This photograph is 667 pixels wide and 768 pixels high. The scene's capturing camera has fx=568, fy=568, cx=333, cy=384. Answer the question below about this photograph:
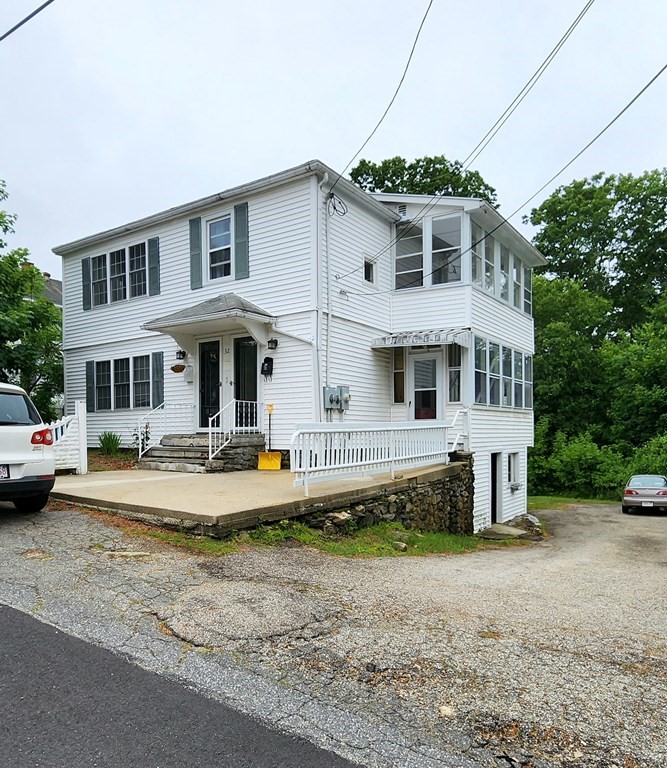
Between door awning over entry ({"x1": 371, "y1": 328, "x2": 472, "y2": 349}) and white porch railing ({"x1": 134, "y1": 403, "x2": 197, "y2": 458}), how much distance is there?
5.04 metres

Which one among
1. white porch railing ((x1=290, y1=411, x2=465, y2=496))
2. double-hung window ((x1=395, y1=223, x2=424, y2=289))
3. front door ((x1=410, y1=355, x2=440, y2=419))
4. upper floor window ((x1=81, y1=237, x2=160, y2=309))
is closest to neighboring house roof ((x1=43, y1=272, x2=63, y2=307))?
upper floor window ((x1=81, y1=237, x2=160, y2=309))

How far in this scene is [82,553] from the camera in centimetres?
561

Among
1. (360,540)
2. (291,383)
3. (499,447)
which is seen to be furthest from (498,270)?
(360,540)

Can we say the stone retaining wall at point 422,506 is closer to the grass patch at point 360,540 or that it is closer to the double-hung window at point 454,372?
the grass patch at point 360,540

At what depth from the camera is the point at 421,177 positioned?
2903cm

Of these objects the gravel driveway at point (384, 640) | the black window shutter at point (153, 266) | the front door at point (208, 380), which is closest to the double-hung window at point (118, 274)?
the black window shutter at point (153, 266)

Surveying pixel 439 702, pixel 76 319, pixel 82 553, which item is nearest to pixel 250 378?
pixel 76 319

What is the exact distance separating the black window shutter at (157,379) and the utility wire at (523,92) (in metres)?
9.02

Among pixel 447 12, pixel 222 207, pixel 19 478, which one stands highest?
pixel 447 12

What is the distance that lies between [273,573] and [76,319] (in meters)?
14.4

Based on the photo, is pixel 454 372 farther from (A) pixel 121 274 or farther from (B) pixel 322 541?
(A) pixel 121 274

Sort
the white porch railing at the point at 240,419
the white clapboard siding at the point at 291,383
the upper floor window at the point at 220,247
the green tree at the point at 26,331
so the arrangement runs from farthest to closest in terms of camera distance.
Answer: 1. the green tree at the point at 26,331
2. the upper floor window at the point at 220,247
3. the white porch railing at the point at 240,419
4. the white clapboard siding at the point at 291,383

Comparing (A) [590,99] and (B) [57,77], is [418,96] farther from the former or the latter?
(B) [57,77]

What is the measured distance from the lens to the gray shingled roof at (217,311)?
1230cm
